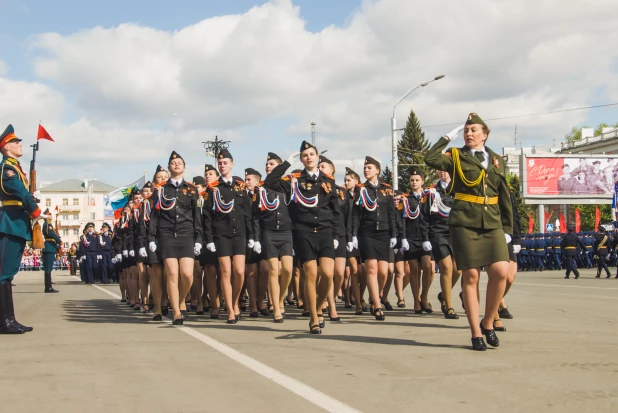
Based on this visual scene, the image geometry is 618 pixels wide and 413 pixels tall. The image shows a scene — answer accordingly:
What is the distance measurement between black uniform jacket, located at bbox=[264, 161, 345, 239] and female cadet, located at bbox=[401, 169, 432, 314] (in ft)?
7.59

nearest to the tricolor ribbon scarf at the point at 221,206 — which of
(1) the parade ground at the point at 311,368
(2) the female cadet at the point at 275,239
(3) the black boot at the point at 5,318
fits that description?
(2) the female cadet at the point at 275,239

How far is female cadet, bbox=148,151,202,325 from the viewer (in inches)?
422

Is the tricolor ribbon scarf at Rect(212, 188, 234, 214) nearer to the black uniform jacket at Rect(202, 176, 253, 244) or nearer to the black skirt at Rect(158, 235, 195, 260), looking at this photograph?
the black uniform jacket at Rect(202, 176, 253, 244)

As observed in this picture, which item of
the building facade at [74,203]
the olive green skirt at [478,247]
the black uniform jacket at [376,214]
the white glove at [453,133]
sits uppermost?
the building facade at [74,203]

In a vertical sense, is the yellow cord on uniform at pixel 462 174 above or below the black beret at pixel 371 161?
below

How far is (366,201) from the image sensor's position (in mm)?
11617

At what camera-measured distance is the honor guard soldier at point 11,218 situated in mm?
9773

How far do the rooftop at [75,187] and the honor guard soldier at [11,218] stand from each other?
521ft

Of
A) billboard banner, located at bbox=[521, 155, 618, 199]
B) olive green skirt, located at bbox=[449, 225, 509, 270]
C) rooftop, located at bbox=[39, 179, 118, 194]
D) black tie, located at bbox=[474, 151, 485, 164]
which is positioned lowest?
olive green skirt, located at bbox=[449, 225, 509, 270]

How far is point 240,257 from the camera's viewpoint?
1148 cm

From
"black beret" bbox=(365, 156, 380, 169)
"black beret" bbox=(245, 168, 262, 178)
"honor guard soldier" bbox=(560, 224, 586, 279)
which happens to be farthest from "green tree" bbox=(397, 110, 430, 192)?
"black beret" bbox=(365, 156, 380, 169)

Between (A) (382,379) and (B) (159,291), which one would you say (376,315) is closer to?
(B) (159,291)

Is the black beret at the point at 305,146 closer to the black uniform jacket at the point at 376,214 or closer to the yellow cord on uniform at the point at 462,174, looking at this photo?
the black uniform jacket at the point at 376,214

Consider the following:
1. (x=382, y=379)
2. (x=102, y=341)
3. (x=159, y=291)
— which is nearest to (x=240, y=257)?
(x=159, y=291)
